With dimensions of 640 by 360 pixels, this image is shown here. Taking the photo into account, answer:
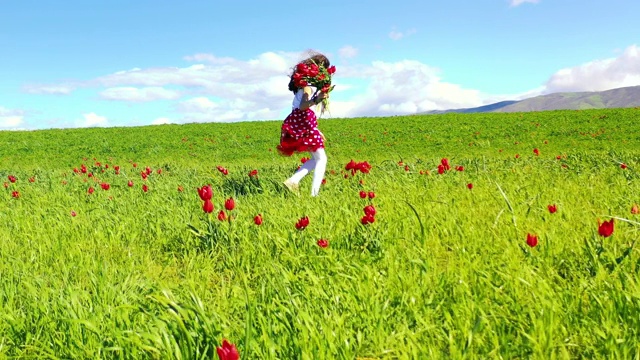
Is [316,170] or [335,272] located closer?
[335,272]

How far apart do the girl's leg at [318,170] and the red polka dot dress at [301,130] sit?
0.08 meters

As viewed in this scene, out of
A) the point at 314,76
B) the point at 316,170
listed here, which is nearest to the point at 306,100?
the point at 314,76

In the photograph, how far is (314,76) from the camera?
577 cm

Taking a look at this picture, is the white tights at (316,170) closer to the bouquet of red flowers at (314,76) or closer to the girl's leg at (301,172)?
the girl's leg at (301,172)

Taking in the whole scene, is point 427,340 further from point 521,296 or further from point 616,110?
point 616,110

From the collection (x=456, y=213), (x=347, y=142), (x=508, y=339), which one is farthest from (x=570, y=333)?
(x=347, y=142)

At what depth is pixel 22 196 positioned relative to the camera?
6.67 meters

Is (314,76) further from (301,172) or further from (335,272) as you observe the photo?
(335,272)

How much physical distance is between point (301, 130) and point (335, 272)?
3.67 metres

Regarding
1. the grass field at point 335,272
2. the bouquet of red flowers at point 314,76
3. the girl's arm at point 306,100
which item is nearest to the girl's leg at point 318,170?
the grass field at point 335,272

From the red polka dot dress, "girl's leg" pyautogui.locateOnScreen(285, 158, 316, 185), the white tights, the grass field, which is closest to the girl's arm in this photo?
the red polka dot dress

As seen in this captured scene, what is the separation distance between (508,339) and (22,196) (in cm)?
675

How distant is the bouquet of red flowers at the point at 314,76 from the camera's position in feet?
18.7

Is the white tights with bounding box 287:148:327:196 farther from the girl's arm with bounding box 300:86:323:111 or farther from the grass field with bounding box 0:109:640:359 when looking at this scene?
the girl's arm with bounding box 300:86:323:111
